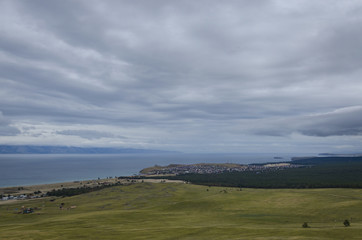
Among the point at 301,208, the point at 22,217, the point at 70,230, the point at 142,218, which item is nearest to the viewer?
the point at 70,230

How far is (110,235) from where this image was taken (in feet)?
177

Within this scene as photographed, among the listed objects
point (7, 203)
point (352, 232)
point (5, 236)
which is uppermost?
point (352, 232)

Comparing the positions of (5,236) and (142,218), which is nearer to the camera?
(5,236)

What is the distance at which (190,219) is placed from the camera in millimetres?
74500

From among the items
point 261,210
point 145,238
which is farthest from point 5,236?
point 261,210

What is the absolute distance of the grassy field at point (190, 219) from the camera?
4884 cm

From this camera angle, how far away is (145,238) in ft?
160

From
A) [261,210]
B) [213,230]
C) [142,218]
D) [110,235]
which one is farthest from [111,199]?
[213,230]

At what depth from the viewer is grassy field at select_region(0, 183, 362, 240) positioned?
4884cm

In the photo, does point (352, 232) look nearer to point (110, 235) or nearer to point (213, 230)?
point (213, 230)

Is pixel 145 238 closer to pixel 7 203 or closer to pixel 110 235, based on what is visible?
pixel 110 235

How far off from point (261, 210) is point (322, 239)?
2198 inches

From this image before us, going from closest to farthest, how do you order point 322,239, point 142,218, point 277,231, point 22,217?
1. point 322,239
2. point 277,231
3. point 142,218
4. point 22,217

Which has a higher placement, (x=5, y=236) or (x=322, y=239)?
(x=322, y=239)
